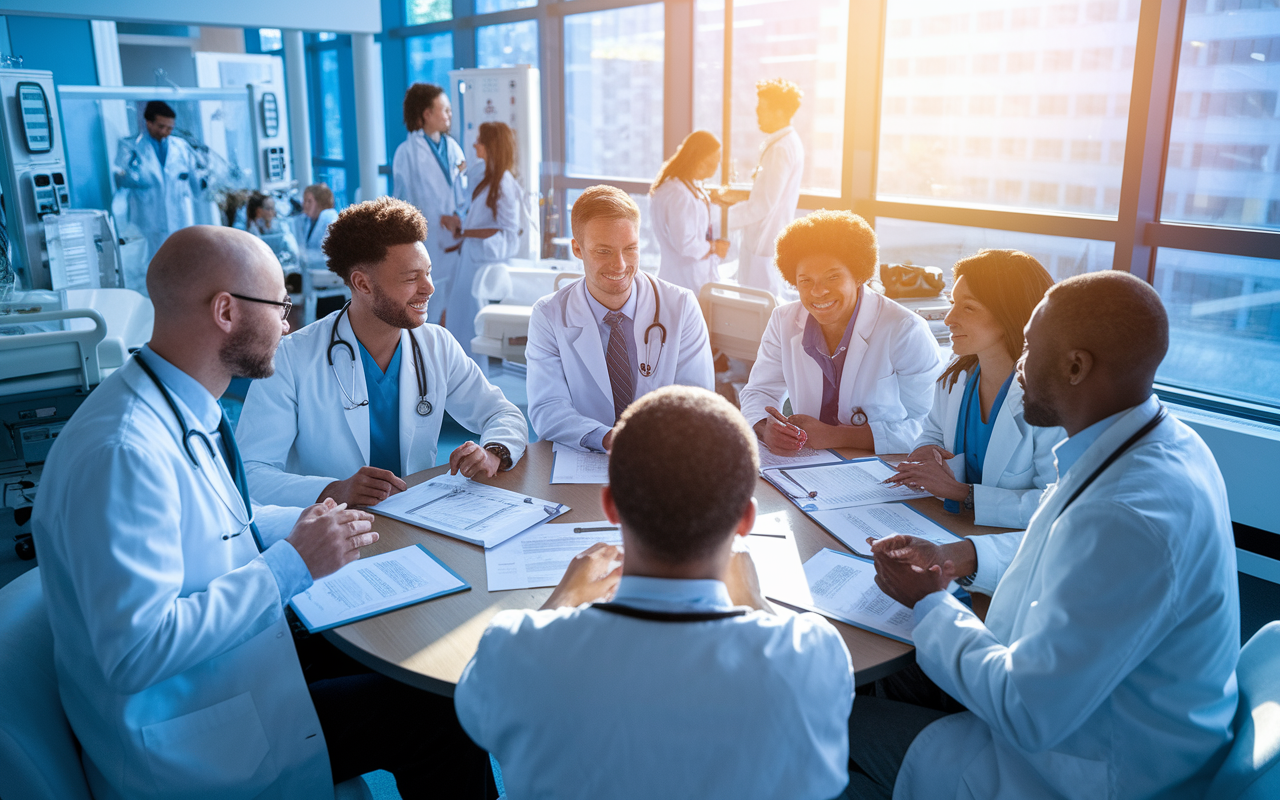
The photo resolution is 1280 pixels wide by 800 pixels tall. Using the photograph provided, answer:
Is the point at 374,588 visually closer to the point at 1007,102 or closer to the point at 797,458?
the point at 797,458

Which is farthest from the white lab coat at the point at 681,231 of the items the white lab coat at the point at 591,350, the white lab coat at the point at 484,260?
the white lab coat at the point at 591,350

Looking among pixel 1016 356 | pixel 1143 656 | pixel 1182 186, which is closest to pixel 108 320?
pixel 1016 356

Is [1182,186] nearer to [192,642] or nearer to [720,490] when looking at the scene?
[720,490]

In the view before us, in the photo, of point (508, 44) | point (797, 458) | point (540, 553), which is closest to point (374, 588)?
point (540, 553)

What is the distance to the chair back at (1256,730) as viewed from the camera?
1.13 meters

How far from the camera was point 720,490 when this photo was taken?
3.29ft

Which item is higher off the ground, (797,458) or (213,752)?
(797,458)

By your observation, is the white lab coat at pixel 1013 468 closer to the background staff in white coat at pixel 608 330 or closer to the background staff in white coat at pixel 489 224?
the background staff in white coat at pixel 608 330

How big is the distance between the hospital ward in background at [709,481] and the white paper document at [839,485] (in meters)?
0.02

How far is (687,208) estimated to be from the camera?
497cm

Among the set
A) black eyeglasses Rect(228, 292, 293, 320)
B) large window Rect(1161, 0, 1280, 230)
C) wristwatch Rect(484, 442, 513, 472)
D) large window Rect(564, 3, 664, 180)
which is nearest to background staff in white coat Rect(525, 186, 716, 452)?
wristwatch Rect(484, 442, 513, 472)

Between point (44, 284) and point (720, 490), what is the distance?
4370 millimetres

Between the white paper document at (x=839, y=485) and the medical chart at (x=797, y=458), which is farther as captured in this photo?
the medical chart at (x=797, y=458)

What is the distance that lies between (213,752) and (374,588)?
0.36m
